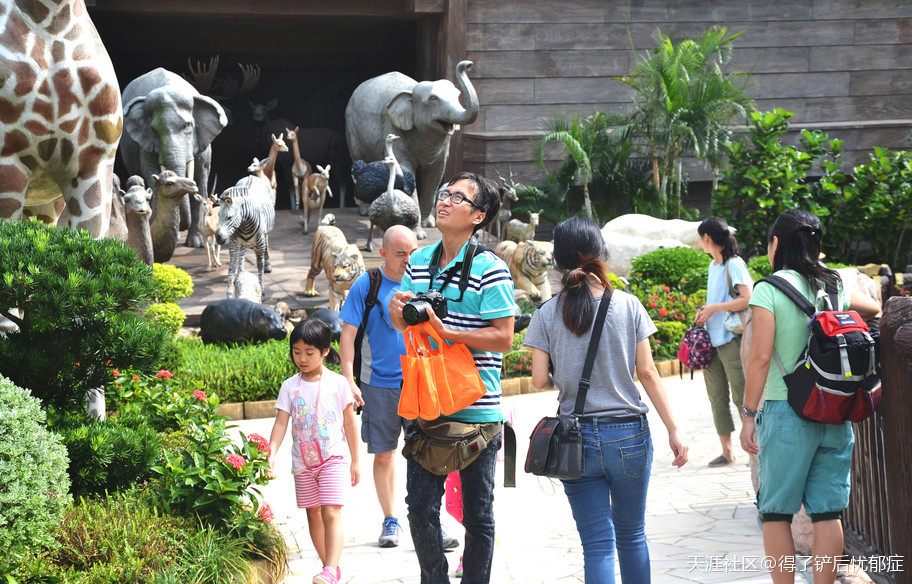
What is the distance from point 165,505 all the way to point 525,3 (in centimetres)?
1217

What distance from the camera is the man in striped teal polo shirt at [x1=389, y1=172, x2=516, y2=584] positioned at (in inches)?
150

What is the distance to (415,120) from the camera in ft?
45.7

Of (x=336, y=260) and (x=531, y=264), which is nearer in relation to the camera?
(x=336, y=260)

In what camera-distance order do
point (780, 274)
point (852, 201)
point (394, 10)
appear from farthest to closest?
Result: point (394, 10) → point (852, 201) → point (780, 274)

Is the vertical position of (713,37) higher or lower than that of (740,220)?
higher

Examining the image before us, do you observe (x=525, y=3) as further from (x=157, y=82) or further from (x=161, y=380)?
(x=161, y=380)

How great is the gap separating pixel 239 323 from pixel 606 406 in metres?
6.36

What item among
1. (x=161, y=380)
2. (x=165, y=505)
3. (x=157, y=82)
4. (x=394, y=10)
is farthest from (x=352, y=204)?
(x=165, y=505)

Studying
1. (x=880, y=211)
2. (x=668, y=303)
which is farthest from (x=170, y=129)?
(x=880, y=211)

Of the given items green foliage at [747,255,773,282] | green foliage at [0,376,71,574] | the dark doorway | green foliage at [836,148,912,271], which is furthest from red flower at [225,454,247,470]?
the dark doorway

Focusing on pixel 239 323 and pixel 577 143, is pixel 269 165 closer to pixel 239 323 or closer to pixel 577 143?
pixel 239 323

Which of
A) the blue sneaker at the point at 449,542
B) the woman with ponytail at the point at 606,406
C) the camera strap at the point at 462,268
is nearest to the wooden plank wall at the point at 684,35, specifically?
the blue sneaker at the point at 449,542

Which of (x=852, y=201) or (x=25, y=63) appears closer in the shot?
(x=25, y=63)

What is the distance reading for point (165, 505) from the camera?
180 inches
